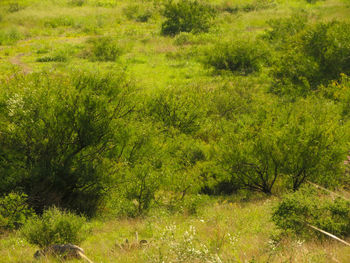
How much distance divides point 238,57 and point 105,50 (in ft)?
38.9

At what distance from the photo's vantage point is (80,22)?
173 feet

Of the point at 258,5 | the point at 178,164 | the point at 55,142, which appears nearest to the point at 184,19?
the point at 258,5

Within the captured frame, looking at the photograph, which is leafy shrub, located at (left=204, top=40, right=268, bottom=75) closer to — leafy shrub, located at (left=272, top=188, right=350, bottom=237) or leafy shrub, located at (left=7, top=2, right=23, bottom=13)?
leafy shrub, located at (left=272, top=188, right=350, bottom=237)

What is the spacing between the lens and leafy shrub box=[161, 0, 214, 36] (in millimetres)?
44781

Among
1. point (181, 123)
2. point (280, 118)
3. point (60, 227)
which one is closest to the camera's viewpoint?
point (60, 227)

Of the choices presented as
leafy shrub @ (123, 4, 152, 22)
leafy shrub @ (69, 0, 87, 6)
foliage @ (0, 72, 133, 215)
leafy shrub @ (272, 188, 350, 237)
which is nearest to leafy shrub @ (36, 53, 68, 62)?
foliage @ (0, 72, 133, 215)

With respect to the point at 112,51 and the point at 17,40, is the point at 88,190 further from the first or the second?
the point at 17,40

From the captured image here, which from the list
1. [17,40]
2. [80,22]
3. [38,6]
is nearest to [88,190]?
[17,40]

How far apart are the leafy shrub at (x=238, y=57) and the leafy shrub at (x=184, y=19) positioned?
1335 centimetres

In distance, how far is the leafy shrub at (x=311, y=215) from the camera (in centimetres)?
655

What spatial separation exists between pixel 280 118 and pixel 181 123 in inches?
210

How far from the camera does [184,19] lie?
45500mm

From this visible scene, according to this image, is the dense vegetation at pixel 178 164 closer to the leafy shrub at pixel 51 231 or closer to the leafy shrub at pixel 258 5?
the leafy shrub at pixel 51 231

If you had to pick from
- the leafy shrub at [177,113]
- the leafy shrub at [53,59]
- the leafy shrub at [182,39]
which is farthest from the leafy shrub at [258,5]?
the leafy shrub at [177,113]
